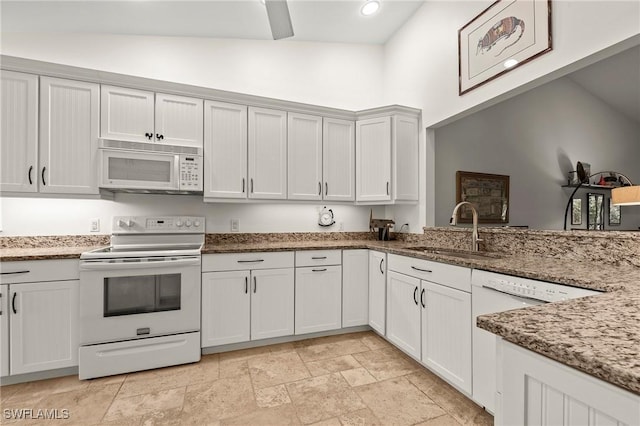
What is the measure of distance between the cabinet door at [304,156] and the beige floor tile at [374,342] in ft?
4.87

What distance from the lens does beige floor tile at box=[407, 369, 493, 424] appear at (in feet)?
5.47

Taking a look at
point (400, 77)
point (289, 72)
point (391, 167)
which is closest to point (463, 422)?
point (391, 167)

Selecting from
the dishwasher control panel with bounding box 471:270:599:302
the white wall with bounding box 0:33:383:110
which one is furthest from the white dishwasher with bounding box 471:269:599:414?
the white wall with bounding box 0:33:383:110

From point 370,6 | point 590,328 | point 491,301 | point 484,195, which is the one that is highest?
point 370,6

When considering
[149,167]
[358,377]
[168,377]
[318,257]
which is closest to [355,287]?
[318,257]

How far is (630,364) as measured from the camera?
19.4 inches

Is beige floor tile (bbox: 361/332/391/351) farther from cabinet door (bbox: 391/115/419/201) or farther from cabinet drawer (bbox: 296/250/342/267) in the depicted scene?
cabinet door (bbox: 391/115/419/201)

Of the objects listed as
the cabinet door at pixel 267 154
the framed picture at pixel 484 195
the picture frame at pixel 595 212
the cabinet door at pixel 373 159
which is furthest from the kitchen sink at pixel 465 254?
the picture frame at pixel 595 212

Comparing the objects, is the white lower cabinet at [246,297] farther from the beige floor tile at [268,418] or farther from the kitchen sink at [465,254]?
the kitchen sink at [465,254]

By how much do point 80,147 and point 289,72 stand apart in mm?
2205

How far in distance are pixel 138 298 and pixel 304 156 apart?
76.9 inches

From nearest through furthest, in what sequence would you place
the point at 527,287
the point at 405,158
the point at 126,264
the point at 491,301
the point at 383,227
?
the point at 527,287
the point at 491,301
the point at 126,264
the point at 405,158
the point at 383,227

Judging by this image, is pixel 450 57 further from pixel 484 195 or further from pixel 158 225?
pixel 158 225

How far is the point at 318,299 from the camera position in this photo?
2725 mm
